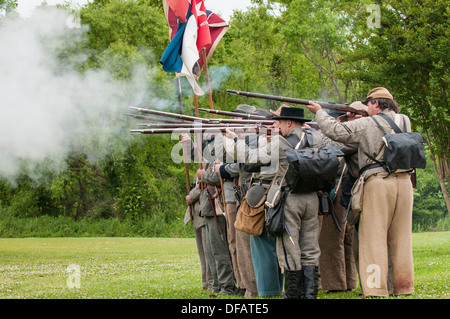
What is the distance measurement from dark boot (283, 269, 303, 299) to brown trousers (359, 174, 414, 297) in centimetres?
72

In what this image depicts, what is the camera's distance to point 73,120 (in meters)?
27.1

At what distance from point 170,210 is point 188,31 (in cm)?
2640

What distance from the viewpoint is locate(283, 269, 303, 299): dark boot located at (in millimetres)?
6781

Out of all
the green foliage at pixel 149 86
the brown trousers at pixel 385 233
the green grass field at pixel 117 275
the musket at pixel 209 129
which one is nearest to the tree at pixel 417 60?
the green grass field at pixel 117 275

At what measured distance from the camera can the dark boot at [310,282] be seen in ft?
22.2

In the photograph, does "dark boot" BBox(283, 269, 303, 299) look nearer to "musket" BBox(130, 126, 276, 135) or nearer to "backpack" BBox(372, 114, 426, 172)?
"backpack" BBox(372, 114, 426, 172)

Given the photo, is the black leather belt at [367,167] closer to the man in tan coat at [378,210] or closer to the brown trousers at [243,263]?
the man in tan coat at [378,210]

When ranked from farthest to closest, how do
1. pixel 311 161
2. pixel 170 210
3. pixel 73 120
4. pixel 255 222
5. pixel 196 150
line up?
pixel 170 210
pixel 73 120
pixel 196 150
pixel 255 222
pixel 311 161

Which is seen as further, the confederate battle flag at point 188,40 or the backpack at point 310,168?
the confederate battle flag at point 188,40

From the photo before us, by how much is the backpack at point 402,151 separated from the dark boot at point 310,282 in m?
1.36

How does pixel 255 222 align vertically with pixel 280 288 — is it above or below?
above

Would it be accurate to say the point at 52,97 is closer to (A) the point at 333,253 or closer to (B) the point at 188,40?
(B) the point at 188,40

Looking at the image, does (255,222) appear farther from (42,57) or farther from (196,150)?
(42,57)

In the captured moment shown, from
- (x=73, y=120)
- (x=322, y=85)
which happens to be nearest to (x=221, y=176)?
(x=73, y=120)
